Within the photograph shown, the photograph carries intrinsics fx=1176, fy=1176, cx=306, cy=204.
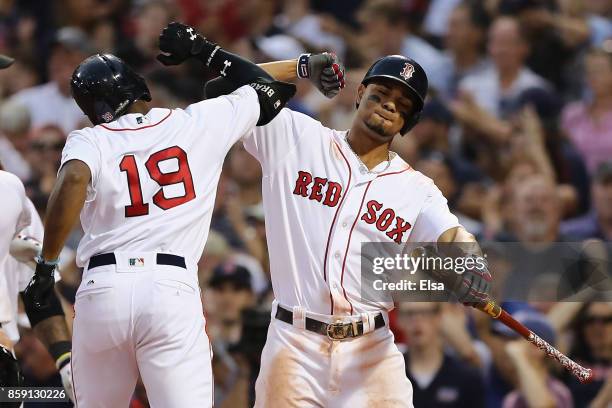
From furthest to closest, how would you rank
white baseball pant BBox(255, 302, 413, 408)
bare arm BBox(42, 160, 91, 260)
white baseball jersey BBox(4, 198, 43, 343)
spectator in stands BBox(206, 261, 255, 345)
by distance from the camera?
1. spectator in stands BBox(206, 261, 255, 345)
2. white baseball jersey BBox(4, 198, 43, 343)
3. white baseball pant BBox(255, 302, 413, 408)
4. bare arm BBox(42, 160, 91, 260)

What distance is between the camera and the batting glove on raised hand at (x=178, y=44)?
5461 mm

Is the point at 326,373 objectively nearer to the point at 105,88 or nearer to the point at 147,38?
the point at 105,88

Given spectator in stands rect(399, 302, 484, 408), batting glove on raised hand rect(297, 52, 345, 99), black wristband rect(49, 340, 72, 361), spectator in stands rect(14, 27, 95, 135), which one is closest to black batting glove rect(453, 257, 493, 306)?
batting glove on raised hand rect(297, 52, 345, 99)

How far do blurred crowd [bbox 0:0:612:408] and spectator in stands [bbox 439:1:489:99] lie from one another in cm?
1

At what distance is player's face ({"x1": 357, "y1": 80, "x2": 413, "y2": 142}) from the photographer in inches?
217

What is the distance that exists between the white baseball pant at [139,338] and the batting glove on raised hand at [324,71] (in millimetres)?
1260

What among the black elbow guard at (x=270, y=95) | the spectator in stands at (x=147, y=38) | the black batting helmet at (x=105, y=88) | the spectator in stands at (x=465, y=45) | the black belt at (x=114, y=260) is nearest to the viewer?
the black belt at (x=114, y=260)

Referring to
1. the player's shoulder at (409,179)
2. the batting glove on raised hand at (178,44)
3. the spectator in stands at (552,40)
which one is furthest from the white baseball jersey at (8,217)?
the spectator in stands at (552,40)

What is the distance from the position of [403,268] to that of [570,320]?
2.56 meters

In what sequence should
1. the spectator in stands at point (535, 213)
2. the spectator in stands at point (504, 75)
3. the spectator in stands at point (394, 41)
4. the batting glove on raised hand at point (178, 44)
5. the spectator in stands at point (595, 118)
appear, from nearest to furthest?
the batting glove on raised hand at point (178, 44)
the spectator in stands at point (535, 213)
the spectator in stands at point (595, 118)
the spectator in stands at point (504, 75)
the spectator in stands at point (394, 41)

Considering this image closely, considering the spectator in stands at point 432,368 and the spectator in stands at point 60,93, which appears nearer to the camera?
the spectator in stands at point 432,368

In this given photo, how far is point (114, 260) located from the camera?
4891 millimetres

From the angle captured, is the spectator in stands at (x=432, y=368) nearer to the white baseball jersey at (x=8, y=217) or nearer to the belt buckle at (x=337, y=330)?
the belt buckle at (x=337, y=330)

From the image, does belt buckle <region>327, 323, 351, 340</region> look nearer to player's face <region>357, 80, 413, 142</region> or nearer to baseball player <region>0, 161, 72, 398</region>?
player's face <region>357, 80, 413, 142</region>
